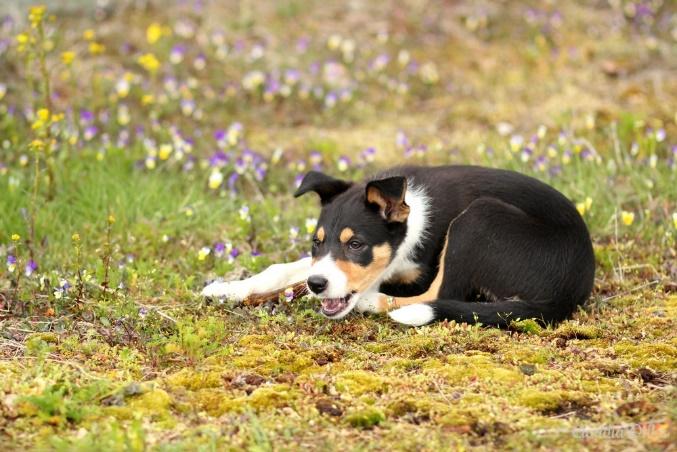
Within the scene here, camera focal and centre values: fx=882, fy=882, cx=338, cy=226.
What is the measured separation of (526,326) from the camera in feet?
15.1

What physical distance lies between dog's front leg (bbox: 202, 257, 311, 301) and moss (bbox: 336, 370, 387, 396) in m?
1.20

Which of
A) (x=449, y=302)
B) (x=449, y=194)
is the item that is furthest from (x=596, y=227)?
(x=449, y=302)

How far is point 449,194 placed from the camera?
204 inches

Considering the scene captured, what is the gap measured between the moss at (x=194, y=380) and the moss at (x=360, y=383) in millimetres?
533

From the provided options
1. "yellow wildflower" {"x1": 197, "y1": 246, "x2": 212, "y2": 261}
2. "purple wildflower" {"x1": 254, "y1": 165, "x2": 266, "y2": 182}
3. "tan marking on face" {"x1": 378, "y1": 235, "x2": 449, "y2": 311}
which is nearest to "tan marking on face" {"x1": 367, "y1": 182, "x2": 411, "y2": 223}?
"tan marking on face" {"x1": 378, "y1": 235, "x2": 449, "y2": 311}

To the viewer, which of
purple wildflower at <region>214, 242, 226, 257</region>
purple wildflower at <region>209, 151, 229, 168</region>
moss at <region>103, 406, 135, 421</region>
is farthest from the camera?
purple wildflower at <region>209, 151, 229, 168</region>

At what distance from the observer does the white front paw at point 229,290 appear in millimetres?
4992

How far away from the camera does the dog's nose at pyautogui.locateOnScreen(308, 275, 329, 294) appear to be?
4601 mm

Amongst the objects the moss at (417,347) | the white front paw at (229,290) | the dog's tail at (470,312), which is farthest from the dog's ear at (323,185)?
the moss at (417,347)

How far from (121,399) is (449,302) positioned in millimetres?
1777

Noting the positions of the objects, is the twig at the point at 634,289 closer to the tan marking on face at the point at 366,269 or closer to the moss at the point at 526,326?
the moss at the point at 526,326

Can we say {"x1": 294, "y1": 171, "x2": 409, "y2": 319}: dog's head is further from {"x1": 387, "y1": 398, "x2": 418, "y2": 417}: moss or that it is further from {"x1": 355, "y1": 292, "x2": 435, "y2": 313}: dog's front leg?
{"x1": 387, "y1": 398, "x2": 418, "y2": 417}: moss

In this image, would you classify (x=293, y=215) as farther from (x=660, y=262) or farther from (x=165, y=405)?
(x=165, y=405)

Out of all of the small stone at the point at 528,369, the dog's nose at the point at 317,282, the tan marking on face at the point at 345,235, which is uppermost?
Result: the tan marking on face at the point at 345,235
